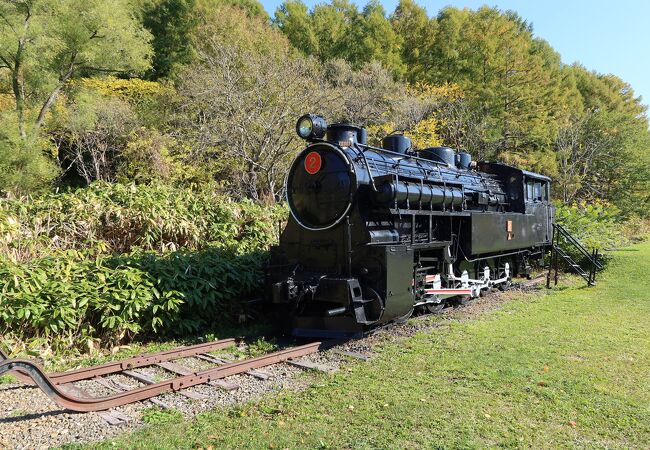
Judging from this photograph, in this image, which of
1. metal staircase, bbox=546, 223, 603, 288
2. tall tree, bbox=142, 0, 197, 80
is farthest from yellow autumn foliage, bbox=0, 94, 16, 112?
metal staircase, bbox=546, 223, 603, 288

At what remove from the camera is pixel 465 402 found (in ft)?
15.3

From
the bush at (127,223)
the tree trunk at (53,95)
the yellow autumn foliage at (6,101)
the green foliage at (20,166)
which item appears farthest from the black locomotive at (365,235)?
the yellow autumn foliage at (6,101)

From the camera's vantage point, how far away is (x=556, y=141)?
30.0 m

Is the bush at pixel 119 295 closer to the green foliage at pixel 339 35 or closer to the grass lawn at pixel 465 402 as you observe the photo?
the grass lawn at pixel 465 402

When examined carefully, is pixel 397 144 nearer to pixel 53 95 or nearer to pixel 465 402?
pixel 465 402

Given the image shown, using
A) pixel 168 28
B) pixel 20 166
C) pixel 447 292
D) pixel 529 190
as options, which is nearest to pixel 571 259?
pixel 529 190

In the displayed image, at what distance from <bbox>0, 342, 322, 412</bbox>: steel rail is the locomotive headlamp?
332cm

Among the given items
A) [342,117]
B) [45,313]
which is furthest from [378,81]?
[45,313]

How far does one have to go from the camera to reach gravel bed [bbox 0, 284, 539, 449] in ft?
12.9

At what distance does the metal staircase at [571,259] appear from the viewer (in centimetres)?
1246

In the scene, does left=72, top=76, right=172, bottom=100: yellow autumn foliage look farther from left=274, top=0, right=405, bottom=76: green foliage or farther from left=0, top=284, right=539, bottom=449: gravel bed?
left=0, top=284, right=539, bottom=449: gravel bed

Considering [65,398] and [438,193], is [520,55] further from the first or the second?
[65,398]

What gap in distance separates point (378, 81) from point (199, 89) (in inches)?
425

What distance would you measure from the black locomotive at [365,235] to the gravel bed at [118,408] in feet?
2.49
